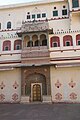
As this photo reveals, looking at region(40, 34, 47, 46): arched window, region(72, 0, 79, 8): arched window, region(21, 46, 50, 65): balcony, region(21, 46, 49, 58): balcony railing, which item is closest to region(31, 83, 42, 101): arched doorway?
region(21, 46, 50, 65): balcony

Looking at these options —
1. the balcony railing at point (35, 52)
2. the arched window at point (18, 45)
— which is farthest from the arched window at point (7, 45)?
the balcony railing at point (35, 52)

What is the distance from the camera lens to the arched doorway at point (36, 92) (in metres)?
21.8

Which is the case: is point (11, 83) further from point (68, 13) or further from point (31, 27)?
point (68, 13)

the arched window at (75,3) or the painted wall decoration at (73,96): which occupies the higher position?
the arched window at (75,3)

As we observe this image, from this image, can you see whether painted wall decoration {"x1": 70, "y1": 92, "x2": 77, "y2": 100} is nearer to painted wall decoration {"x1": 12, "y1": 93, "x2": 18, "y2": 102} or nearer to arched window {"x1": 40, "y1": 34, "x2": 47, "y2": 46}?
painted wall decoration {"x1": 12, "y1": 93, "x2": 18, "y2": 102}

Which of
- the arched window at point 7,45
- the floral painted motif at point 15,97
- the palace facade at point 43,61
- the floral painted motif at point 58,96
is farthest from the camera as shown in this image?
the arched window at point 7,45

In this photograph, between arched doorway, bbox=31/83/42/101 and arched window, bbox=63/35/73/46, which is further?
arched window, bbox=63/35/73/46

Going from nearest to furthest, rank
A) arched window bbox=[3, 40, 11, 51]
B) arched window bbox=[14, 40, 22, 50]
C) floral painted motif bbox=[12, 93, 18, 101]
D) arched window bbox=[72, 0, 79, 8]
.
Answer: floral painted motif bbox=[12, 93, 18, 101]
arched window bbox=[14, 40, 22, 50]
arched window bbox=[3, 40, 11, 51]
arched window bbox=[72, 0, 79, 8]

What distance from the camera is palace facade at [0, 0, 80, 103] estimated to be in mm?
21172

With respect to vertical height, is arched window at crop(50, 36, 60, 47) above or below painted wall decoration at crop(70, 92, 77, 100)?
above

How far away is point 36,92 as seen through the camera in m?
21.9

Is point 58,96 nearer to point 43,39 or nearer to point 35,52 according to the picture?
point 35,52

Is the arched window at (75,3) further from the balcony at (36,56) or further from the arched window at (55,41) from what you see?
the balcony at (36,56)

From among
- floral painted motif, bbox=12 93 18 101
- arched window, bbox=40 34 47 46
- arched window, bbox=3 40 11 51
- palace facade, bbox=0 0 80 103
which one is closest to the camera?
palace facade, bbox=0 0 80 103
